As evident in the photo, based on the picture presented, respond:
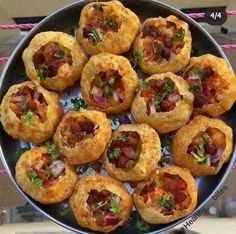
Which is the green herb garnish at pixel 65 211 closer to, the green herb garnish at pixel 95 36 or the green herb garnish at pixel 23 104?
the green herb garnish at pixel 23 104

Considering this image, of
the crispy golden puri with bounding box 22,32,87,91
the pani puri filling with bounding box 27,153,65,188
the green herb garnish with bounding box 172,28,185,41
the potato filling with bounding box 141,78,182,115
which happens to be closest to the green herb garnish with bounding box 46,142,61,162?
the pani puri filling with bounding box 27,153,65,188

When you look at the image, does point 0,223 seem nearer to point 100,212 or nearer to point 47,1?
point 100,212

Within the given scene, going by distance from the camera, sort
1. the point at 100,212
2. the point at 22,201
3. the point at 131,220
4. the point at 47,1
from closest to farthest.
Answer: the point at 100,212, the point at 131,220, the point at 47,1, the point at 22,201

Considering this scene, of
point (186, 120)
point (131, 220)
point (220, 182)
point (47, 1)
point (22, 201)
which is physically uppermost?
point (47, 1)

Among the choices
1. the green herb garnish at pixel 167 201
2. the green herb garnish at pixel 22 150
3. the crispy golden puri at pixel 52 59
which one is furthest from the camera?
the green herb garnish at pixel 22 150

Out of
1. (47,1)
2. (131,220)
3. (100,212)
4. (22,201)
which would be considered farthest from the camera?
(22,201)

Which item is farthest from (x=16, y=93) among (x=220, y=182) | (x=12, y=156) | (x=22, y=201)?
(x=22, y=201)

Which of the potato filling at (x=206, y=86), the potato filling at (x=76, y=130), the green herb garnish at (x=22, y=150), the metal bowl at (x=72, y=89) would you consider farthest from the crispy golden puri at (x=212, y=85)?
the green herb garnish at (x=22, y=150)
